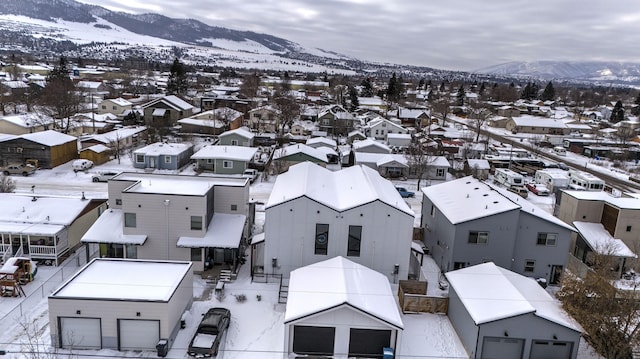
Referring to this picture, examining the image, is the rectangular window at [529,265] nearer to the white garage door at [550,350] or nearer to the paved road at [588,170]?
the white garage door at [550,350]

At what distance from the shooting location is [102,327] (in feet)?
51.7

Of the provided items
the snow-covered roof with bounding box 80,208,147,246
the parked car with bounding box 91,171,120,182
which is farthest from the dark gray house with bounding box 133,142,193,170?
the snow-covered roof with bounding box 80,208,147,246

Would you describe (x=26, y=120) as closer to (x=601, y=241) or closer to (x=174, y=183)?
(x=174, y=183)

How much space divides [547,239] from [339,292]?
12.6 metres

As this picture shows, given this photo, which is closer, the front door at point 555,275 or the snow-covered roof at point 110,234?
the snow-covered roof at point 110,234

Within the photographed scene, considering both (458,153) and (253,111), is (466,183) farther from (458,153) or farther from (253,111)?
(253,111)

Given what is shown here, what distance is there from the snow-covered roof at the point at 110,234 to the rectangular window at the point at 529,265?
63.0 feet

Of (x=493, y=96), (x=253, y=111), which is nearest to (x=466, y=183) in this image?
(x=253, y=111)

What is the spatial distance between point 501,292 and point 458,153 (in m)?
41.6

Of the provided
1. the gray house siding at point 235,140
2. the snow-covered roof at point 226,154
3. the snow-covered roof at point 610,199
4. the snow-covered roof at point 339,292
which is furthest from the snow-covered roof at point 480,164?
the snow-covered roof at point 339,292

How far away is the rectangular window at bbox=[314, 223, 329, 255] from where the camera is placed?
70.4ft

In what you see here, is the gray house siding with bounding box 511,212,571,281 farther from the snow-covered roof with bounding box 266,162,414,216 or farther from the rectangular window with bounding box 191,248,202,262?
the rectangular window with bounding box 191,248,202,262

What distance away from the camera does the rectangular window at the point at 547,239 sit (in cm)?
2275

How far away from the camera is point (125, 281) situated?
17094mm
